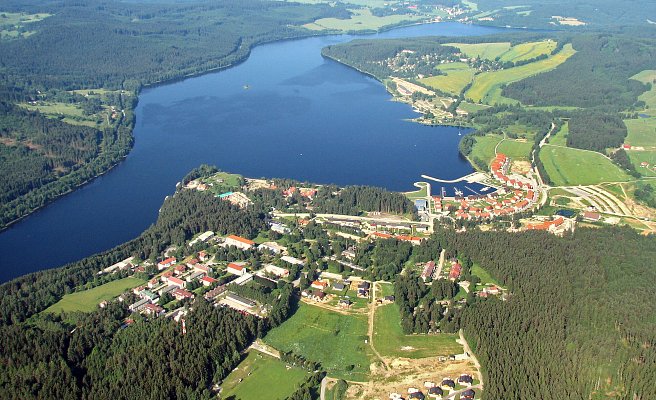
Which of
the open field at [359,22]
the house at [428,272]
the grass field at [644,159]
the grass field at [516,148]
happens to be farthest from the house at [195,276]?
the open field at [359,22]

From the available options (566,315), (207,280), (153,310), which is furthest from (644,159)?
(153,310)

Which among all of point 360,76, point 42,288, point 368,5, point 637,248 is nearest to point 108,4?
point 368,5

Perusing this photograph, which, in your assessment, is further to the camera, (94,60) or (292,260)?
(94,60)

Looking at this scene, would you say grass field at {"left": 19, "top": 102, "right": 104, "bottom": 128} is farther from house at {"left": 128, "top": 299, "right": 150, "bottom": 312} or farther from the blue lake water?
house at {"left": 128, "top": 299, "right": 150, "bottom": 312}

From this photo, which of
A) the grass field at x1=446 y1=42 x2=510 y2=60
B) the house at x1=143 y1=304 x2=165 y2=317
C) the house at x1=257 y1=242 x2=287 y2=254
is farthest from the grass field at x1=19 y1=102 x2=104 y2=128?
the grass field at x1=446 y1=42 x2=510 y2=60

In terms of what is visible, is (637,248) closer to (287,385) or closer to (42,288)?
(287,385)

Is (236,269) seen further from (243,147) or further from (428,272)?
(243,147)

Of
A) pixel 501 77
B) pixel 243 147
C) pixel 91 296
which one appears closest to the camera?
pixel 91 296

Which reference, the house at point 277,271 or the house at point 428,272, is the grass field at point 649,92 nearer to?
the house at point 428,272
